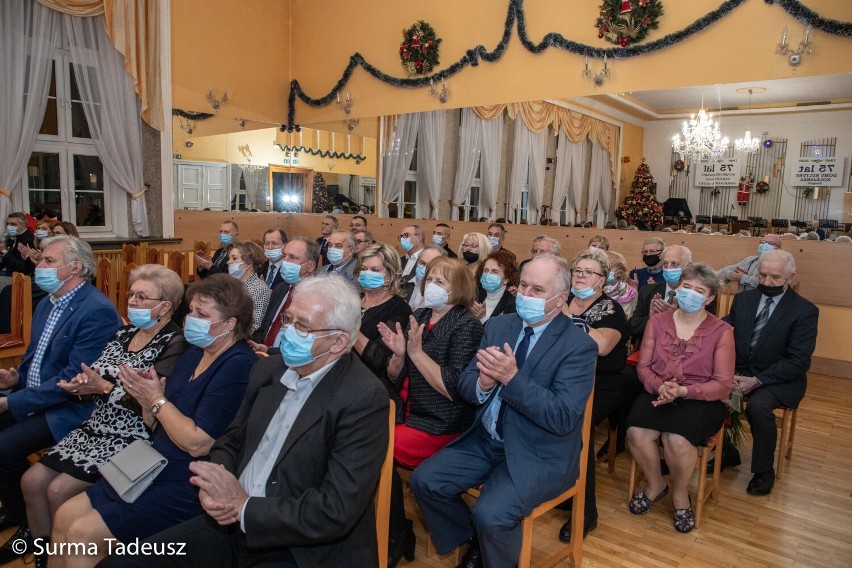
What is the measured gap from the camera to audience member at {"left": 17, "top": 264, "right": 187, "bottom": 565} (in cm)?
230

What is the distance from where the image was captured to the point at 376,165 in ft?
32.0

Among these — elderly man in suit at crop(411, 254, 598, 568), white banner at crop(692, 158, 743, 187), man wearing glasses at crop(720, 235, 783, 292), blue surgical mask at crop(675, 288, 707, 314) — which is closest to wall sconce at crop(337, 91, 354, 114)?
man wearing glasses at crop(720, 235, 783, 292)

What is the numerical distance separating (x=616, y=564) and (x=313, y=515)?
5.51ft

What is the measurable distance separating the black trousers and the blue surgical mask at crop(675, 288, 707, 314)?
10.3 feet

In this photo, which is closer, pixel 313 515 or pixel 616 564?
pixel 313 515

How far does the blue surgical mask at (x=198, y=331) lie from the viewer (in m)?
2.22

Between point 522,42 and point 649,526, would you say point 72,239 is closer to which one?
point 649,526

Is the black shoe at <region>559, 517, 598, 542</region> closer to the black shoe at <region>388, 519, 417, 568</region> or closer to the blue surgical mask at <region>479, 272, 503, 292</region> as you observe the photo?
the black shoe at <region>388, 519, 417, 568</region>

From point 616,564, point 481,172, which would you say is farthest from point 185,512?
point 481,172

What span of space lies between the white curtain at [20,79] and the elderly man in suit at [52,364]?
5.01 metres

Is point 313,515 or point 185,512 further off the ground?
point 313,515

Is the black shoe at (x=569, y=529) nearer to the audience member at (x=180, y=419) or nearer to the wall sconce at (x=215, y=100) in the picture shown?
the audience member at (x=180, y=419)

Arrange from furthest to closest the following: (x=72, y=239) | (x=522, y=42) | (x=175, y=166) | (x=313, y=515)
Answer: (x=175, y=166) < (x=522, y=42) < (x=72, y=239) < (x=313, y=515)

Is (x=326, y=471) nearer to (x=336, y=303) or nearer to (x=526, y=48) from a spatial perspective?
(x=336, y=303)
